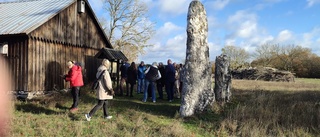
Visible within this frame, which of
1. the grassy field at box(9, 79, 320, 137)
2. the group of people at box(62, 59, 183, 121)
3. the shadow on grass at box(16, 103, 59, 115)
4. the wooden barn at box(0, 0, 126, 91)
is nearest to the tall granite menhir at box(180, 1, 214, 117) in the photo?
the grassy field at box(9, 79, 320, 137)

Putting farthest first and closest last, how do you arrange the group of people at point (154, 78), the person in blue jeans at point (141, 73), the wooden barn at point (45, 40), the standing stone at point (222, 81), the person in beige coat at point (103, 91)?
the person in blue jeans at point (141, 73), the wooden barn at point (45, 40), the group of people at point (154, 78), the standing stone at point (222, 81), the person in beige coat at point (103, 91)

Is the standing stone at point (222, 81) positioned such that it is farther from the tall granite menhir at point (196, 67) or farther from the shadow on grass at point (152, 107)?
the shadow on grass at point (152, 107)

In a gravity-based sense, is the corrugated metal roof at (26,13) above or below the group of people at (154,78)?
above

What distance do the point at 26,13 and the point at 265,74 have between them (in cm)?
2797

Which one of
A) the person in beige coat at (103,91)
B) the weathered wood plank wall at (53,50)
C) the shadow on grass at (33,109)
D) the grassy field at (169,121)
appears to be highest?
the weathered wood plank wall at (53,50)

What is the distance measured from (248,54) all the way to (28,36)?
51413mm

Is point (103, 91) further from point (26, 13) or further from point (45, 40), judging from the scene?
point (26, 13)

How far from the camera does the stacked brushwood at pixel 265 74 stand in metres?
31.4

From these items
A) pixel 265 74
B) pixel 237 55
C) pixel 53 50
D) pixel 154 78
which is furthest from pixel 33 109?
pixel 237 55

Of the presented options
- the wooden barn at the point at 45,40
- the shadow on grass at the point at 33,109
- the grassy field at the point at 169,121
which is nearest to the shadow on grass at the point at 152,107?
the grassy field at the point at 169,121

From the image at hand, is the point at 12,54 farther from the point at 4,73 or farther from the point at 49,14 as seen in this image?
the point at 4,73

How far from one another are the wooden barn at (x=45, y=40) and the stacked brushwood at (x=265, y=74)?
22.6m

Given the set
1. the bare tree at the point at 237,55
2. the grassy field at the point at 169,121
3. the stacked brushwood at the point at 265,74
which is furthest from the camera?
the bare tree at the point at 237,55

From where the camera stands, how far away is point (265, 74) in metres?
33.8
